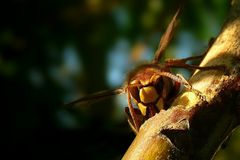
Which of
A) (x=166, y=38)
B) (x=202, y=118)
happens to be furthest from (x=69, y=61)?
(x=202, y=118)

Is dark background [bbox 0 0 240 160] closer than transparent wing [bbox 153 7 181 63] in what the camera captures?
No

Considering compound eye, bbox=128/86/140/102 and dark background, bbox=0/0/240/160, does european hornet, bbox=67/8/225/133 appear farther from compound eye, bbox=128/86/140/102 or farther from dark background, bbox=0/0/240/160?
dark background, bbox=0/0/240/160

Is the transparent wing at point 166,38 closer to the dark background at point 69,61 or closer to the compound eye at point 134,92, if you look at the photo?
the compound eye at point 134,92

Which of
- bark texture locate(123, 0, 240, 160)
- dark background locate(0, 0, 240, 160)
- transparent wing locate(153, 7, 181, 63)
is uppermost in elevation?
dark background locate(0, 0, 240, 160)

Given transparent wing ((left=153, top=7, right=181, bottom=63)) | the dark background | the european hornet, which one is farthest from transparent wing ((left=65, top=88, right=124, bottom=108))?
the dark background

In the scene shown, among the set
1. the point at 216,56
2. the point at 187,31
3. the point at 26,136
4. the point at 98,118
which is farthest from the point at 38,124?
the point at 216,56

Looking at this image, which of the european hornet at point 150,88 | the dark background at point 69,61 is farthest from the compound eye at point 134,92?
the dark background at point 69,61

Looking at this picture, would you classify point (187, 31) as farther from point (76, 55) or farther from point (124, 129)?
point (76, 55)
